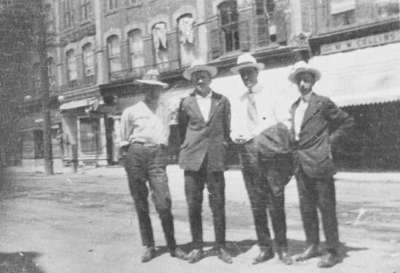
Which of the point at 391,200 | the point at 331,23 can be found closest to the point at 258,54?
the point at 331,23

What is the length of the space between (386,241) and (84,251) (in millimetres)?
3390

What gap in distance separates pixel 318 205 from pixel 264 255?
72cm

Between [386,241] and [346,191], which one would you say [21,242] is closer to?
[386,241]

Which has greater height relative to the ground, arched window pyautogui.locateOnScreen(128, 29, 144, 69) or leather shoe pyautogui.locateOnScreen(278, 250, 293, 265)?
arched window pyautogui.locateOnScreen(128, 29, 144, 69)

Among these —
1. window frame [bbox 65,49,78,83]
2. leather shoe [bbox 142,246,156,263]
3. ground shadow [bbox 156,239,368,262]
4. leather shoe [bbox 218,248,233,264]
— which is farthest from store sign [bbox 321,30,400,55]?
window frame [bbox 65,49,78,83]

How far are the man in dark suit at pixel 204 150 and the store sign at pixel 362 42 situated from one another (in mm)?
10643

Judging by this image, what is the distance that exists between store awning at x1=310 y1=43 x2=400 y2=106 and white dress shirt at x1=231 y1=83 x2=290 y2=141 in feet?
29.5

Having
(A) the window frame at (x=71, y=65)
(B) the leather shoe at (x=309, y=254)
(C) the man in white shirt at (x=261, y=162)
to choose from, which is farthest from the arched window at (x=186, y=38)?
(B) the leather shoe at (x=309, y=254)

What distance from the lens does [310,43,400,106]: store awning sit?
45.6 feet

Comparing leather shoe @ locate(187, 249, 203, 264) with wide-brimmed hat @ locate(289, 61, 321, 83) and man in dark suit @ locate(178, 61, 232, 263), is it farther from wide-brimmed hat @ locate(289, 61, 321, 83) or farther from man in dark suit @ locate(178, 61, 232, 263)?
wide-brimmed hat @ locate(289, 61, 321, 83)

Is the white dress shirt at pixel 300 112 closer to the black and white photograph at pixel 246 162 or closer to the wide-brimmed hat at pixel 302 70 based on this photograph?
the black and white photograph at pixel 246 162

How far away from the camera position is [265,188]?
5.47 metres

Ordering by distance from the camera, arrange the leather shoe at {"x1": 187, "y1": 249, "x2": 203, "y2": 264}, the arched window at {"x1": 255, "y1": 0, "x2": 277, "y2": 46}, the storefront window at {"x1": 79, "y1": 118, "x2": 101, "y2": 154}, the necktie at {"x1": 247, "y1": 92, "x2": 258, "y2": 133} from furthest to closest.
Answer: the storefront window at {"x1": 79, "y1": 118, "x2": 101, "y2": 154}
the arched window at {"x1": 255, "y1": 0, "x2": 277, "y2": 46}
the necktie at {"x1": 247, "y1": 92, "x2": 258, "y2": 133}
the leather shoe at {"x1": 187, "y1": 249, "x2": 203, "y2": 264}

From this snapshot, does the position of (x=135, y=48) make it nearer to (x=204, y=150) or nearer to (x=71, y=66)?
(x=71, y=66)
